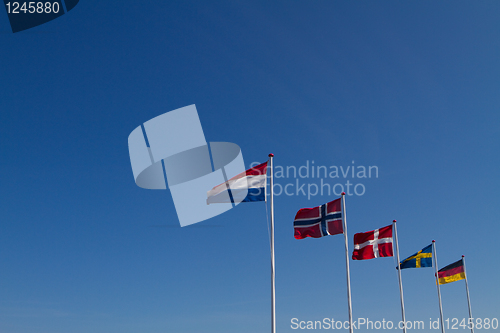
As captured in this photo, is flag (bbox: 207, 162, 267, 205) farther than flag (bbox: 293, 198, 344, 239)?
No

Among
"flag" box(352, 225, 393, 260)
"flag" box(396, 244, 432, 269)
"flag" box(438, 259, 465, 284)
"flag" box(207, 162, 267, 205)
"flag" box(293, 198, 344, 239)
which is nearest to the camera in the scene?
"flag" box(207, 162, 267, 205)

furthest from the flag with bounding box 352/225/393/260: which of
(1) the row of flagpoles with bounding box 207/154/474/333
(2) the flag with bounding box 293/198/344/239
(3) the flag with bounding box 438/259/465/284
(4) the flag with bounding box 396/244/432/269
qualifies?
(3) the flag with bounding box 438/259/465/284

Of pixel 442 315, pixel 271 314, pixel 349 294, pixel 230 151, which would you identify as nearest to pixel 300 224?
pixel 349 294

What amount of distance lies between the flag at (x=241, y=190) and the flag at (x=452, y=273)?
29.1 meters

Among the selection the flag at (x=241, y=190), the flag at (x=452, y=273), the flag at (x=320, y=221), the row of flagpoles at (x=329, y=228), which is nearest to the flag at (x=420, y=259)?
the row of flagpoles at (x=329, y=228)

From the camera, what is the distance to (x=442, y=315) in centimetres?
4322

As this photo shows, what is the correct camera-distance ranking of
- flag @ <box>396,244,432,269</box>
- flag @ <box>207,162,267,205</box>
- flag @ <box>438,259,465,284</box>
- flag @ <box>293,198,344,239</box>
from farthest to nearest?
flag @ <box>438,259,465,284</box>
flag @ <box>396,244,432,269</box>
flag @ <box>293,198,344,239</box>
flag @ <box>207,162,267,205</box>

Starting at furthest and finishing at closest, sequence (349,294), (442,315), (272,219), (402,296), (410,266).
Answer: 1. (442,315)
2. (410,266)
3. (402,296)
4. (349,294)
5. (272,219)

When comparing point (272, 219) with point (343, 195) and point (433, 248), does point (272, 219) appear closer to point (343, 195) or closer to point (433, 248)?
point (343, 195)

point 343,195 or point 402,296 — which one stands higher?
point 343,195

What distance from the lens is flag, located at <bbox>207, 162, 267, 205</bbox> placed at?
23244mm

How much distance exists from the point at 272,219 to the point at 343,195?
7.23m

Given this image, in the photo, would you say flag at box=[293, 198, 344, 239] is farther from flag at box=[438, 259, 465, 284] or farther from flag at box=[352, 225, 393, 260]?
flag at box=[438, 259, 465, 284]

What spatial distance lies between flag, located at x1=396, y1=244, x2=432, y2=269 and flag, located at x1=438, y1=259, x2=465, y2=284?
532 centimetres
